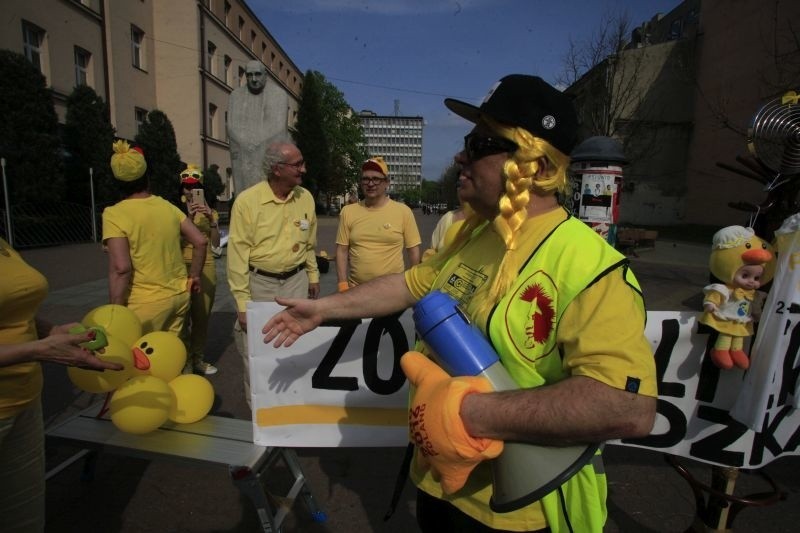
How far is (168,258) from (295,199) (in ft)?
3.76

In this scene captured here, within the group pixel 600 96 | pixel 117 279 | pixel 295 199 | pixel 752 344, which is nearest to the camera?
pixel 752 344

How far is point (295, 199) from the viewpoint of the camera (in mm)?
4074

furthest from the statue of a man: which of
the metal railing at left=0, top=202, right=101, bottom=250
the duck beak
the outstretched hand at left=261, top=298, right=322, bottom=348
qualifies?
the metal railing at left=0, top=202, right=101, bottom=250

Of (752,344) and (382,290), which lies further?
(752,344)

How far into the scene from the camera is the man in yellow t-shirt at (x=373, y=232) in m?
4.75

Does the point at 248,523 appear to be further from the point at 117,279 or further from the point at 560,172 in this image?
the point at 560,172

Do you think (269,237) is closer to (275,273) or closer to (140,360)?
(275,273)

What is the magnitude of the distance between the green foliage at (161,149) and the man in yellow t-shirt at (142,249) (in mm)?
19015

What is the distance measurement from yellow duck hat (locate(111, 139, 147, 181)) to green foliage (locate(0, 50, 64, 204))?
12.9 m

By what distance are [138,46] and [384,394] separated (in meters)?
30.8

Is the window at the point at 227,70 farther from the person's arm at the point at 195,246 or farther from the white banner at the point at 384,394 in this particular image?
the white banner at the point at 384,394

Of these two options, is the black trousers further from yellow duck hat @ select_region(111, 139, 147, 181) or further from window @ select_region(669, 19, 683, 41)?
window @ select_region(669, 19, 683, 41)

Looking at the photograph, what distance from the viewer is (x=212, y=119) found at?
108ft

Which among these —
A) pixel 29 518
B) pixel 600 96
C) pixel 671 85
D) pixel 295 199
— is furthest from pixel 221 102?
pixel 29 518
